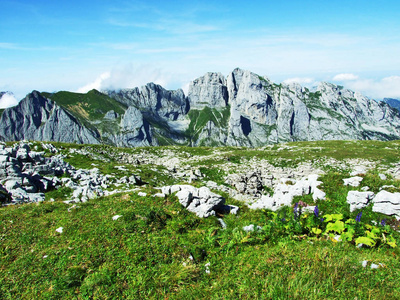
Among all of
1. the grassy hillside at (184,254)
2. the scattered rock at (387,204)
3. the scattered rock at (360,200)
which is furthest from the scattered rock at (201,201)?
the scattered rock at (387,204)

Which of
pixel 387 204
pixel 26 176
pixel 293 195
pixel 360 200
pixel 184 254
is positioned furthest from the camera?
pixel 26 176

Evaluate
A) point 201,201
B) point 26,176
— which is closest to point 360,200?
point 201,201

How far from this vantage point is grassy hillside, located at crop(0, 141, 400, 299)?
246 inches

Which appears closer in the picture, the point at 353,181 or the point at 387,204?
the point at 387,204

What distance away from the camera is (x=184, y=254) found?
8.32 metres

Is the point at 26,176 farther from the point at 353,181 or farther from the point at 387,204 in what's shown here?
the point at 387,204

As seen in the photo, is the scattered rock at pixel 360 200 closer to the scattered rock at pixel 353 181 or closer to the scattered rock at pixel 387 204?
the scattered rock at pixel 387 204

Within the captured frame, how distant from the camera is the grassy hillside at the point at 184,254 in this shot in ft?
20.5

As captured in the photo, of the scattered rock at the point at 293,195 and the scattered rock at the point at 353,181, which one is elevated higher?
the scattered rock at the point at 353,181

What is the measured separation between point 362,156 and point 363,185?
54.4 metres

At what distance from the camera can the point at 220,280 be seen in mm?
6855

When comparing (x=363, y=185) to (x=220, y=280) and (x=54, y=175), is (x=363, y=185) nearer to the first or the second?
(x=220, y=280)

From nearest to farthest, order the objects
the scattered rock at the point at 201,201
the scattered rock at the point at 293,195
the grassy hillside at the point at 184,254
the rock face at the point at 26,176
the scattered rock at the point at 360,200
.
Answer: the grassy hillside at the point at 184,254
the scattered rock at the point at 360,200
the scattered rock at the point at 201,201
the scattered rock at the point at 293,195
the rock face at the point at 26,176

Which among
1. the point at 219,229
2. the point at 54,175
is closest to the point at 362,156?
the point at 219,229
